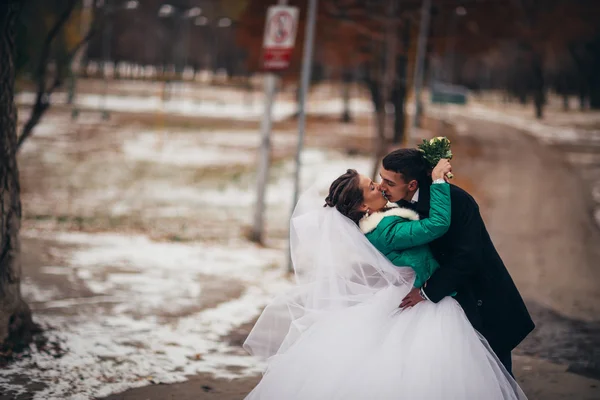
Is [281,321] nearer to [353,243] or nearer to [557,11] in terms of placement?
[353,243]

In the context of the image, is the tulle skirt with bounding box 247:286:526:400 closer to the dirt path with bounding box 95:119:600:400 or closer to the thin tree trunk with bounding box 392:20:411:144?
the dirt path with bounding box 95:119:600:400

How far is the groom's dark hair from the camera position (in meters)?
4.39

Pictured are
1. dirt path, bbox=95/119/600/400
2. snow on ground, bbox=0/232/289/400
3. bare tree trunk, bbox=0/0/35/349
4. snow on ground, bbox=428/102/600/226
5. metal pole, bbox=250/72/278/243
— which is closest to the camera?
dirt path, bbox=95/119/600/400

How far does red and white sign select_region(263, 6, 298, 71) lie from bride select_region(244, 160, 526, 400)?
8.42 m

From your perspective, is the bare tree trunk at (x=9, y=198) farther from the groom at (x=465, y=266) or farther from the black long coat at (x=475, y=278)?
the black long coat at (x=475, y=278)

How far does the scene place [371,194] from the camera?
4418 millimetres

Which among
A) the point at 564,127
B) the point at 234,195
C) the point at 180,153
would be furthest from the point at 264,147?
the point at 564,127

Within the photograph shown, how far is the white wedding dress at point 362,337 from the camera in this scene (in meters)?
4.27

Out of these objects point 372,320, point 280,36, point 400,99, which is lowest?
point 372,320

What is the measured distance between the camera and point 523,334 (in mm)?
4652

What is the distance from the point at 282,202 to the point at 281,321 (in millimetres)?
16592

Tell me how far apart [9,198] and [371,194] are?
3.95 meters

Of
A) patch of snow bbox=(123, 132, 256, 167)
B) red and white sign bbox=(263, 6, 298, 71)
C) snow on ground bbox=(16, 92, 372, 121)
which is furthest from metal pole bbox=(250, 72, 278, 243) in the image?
snow on ground bbox=(16, 92, 372, 121)

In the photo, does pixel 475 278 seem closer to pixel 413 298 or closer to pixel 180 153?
pixel 413 298
